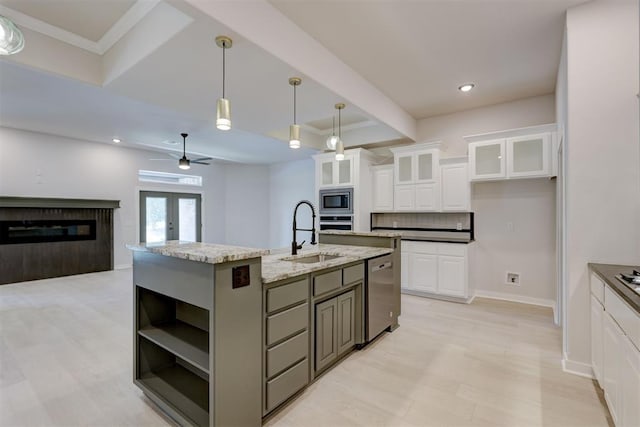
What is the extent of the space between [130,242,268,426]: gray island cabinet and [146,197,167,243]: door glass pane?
18.9ft

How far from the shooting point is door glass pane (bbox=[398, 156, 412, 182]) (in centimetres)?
478

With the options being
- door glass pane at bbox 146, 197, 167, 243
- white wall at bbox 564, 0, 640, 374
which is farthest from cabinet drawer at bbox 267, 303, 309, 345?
door glass pane at bbox 146, 197, 167, 243

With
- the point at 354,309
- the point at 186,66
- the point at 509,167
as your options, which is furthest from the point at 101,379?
the point at 509,167

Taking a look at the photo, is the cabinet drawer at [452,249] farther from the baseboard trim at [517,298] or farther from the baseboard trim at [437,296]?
the baseboard trim at [517,298]

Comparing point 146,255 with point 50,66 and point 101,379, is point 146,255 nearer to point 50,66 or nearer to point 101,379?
point 101,379

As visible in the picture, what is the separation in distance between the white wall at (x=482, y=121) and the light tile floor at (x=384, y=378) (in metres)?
2.56

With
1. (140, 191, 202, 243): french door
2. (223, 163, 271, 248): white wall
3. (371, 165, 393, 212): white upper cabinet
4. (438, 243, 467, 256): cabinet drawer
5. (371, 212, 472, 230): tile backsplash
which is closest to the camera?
(438, 243, 467, 256): cabinet drawer

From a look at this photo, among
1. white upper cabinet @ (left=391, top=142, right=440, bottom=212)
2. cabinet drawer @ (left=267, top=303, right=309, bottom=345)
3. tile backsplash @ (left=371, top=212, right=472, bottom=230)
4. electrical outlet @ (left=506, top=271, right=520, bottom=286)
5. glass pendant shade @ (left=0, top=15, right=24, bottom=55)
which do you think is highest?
glass pendant shade @ (left=0, top=15, right=24, bottom=55)

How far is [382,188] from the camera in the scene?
16.7 ft

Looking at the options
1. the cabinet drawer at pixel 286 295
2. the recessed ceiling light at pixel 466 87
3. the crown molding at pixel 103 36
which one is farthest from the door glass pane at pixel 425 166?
the crown molding at pixel 103 36

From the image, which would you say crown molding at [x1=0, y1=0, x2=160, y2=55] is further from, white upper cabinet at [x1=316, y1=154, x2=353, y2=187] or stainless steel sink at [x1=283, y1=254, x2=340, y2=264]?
white upper cabinet at [x1=316, y1=154, x2=353, y2=187]

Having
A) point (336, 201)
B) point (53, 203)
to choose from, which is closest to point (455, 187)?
point (336, 201)

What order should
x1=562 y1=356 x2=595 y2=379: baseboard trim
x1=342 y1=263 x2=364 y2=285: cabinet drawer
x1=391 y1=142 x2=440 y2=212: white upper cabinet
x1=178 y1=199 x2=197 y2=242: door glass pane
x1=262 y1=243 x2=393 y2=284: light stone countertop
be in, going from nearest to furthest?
x1=262 y1=243 x2=393 y2=284: light stone countertop < x1=562 y1=356 x2=595 y2=379: baseboard trim < x1=342 y1=263 x2=364 y2=285: cabinet drawer < x1=391 y1=142 x2=440 y2=212: white upper cabinet < x1=178 y1=199 x2=197 y2=242: door glass pane

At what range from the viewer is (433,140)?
4.88 metres
